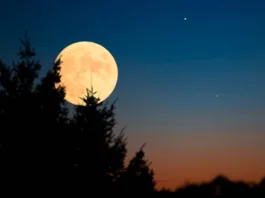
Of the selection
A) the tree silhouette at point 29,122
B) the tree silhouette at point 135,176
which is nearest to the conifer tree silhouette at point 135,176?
the tree silhouette at point 135,176

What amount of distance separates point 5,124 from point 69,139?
237cm

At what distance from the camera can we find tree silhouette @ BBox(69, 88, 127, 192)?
14930mm

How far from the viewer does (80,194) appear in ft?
47.1

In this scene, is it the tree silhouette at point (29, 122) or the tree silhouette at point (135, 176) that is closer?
the tree silhouette at point (29, 122)

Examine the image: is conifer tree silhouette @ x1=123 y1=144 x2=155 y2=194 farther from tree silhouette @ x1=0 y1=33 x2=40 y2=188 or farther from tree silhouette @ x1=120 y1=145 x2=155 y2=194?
tree silhouette @ x1=0 y1=33 x2=40 y2=188

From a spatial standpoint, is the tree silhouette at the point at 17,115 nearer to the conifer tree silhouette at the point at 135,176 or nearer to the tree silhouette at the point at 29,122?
the tree silhouette at the point at 29,122

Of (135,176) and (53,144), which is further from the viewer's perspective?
(135,176)

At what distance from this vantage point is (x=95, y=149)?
15.5 metres

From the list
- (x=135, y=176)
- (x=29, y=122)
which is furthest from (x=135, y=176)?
(x=29, y=122)

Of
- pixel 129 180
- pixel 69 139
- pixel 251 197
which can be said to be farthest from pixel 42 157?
pixel 251 197

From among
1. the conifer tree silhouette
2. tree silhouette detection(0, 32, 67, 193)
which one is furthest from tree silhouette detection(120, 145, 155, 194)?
tree silhouette detection(0, 32, 67, 193)

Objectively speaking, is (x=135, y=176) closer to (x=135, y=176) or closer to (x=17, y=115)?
(x=135, y=176)

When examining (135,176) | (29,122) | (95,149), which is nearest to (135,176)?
(135,176)

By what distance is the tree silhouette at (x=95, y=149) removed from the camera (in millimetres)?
14930
